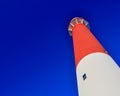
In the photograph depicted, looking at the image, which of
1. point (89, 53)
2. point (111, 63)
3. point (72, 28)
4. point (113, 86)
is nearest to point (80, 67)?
point (89, 53)

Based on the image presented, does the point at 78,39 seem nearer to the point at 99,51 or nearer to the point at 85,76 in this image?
the point at 99,51

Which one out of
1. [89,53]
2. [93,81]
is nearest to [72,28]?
[89,53]

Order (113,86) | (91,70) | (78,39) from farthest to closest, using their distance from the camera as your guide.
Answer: (78,39) < (91,70) < (113,86)

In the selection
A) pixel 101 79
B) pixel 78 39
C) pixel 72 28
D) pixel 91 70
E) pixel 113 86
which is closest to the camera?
pixel 113 86

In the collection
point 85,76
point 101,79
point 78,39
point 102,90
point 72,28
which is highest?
point 72,28

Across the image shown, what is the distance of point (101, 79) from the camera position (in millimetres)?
2043

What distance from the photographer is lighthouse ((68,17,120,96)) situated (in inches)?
76.2

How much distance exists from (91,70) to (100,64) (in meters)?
0.12

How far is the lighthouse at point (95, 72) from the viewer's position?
6.35ft

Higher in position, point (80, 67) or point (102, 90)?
point (80, 67)

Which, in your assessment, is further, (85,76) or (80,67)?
(80,67)

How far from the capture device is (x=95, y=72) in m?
2.19

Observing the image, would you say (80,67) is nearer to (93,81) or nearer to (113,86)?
(93,81)

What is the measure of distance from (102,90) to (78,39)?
1.60 meters
